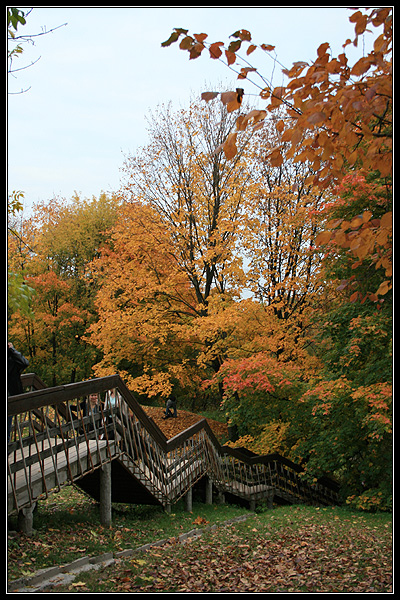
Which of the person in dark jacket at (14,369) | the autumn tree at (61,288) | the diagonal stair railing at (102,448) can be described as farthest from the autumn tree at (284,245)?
the autumn tree at (61,288)

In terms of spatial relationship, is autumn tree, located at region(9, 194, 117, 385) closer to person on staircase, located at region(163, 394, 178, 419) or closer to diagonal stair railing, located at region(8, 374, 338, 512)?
person on staircase, located at region(163, 394, 178, 419)

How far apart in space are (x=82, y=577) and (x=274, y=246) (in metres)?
12.6

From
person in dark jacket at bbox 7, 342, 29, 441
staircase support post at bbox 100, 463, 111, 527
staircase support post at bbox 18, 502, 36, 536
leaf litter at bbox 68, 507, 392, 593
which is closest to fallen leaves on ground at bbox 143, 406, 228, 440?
leaf litter at bbox 68, 507, 392, 593

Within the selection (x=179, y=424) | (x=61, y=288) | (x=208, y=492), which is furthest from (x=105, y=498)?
(x=61, y=288)

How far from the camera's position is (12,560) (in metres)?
5.11

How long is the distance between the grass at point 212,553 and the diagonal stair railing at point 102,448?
657 mm

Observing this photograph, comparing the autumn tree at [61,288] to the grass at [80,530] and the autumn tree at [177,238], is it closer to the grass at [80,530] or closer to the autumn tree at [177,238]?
the autumn tree at [177,238]

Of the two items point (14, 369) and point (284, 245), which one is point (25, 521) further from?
point (284, 245)

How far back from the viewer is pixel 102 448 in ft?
24.9

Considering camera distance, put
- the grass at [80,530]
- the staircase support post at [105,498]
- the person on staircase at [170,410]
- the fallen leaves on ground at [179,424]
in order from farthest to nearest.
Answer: the person on staircase at [170,410] < the fallen leaves on ground at [179,424] < the staircase support post at [105,498] < the grass at [80,530]

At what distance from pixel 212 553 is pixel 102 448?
2.28m

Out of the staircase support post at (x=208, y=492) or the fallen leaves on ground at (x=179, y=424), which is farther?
the fallen leaves on ground at (x=179, y=424)

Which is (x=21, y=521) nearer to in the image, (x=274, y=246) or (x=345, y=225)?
(x=345, y=225)

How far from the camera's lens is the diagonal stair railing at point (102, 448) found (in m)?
5.96
